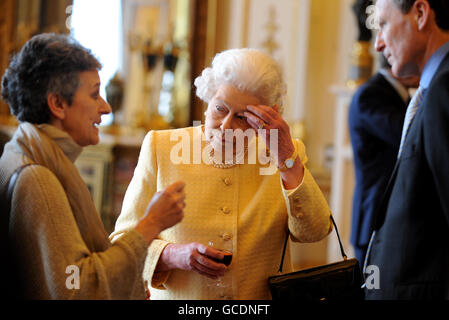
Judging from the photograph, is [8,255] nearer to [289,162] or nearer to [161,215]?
[161,215]

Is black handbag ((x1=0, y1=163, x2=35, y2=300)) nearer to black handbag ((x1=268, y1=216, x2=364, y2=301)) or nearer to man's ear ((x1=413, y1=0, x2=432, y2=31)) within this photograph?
black handbag ((x1=268, y1=216, x2=364, y2=301))

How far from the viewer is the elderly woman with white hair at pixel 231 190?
1.54 metres

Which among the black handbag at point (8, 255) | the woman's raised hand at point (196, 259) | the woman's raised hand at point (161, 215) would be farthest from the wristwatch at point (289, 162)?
the black handbag at point (8, 255)

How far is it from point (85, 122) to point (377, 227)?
93 cm

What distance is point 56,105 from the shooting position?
1.37 meters

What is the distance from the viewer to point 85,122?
1.41 metres

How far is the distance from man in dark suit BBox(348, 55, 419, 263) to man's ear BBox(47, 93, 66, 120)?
1.62m

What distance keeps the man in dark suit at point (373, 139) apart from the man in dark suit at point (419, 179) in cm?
86

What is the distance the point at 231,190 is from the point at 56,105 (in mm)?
589

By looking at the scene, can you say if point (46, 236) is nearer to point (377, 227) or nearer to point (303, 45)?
point (377, 227)

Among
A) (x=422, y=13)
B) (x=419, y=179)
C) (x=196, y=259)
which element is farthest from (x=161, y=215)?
Answer: (x=422, y=13)
